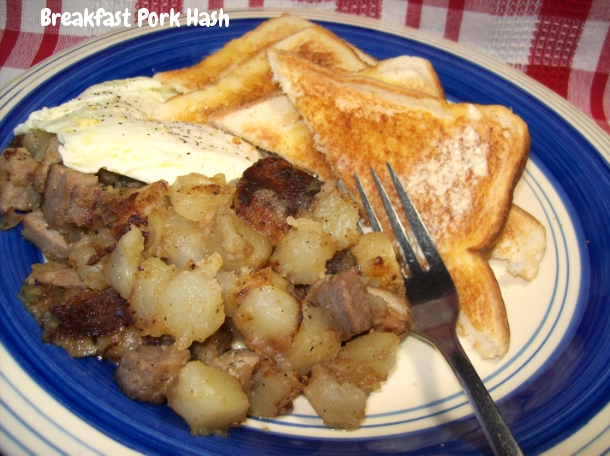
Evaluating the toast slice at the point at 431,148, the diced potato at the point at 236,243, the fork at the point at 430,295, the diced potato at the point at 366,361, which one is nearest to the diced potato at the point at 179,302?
the diced potato at the point at 236,243

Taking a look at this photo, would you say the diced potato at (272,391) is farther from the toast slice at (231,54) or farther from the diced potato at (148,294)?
the toast slice at (231,54)

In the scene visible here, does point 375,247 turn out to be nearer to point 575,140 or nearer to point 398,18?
point 575,140

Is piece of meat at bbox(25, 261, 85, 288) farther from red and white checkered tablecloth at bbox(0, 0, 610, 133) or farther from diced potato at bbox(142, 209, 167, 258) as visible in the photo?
red and white checkered tablecloth at bbox(0, 0, 610, 133)

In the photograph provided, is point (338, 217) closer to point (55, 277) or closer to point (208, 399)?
point (208, 399)

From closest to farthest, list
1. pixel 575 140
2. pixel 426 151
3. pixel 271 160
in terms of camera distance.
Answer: pixel 271 160
pixel 426 151
pixel 575 140

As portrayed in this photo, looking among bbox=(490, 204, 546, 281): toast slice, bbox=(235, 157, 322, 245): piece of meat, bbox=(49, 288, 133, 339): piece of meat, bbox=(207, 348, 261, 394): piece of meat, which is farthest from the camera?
Answer: bbox=(490, 204, 546, 281): toast slice

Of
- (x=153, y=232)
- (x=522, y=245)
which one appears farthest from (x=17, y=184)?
(x=522, y=245)

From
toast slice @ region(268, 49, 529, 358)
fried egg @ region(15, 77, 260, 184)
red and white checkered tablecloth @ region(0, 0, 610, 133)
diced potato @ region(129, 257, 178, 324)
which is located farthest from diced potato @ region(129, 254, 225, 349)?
red and white checkered tablecloth @ region(0, 0, 610, 133)

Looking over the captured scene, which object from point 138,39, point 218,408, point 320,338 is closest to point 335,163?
point 320,338
